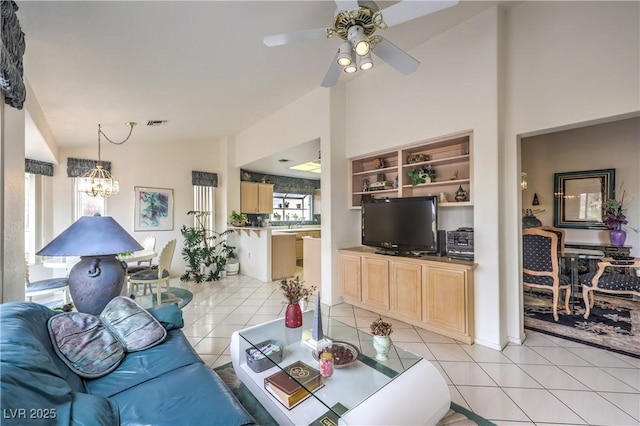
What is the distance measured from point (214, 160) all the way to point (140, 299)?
129 inches

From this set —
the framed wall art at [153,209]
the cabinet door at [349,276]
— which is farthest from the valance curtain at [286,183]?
the cabinet door at [349,276]

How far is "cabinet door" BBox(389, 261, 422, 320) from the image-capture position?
3.11m

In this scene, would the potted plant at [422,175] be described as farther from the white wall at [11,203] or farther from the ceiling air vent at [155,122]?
the ceiling air vent at [155,122]

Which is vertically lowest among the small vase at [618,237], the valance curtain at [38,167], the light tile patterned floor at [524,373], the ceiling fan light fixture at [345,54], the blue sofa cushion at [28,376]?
the light tile patterned floor at [524,373]

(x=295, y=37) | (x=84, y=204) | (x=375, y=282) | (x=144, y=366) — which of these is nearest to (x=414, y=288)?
(x=375, y=282)

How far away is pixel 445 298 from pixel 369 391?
1.73 meters

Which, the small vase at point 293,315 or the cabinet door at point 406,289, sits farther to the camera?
the cabinet door at point 406,289

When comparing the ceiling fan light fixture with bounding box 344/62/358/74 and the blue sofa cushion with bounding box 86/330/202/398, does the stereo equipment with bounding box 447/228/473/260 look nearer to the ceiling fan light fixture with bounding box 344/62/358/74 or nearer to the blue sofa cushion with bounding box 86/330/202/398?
the ceiling fan light fixture with bounding box 344/62/358/74

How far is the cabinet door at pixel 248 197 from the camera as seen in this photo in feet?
20.8

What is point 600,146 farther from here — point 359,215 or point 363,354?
→ point 363,354

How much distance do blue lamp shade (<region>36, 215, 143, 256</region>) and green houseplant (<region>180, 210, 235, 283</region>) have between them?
350 centimetres

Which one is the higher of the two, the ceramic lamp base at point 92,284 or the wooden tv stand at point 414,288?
the ceramic lamp base at point 92,284

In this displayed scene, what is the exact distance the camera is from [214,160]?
6.27m

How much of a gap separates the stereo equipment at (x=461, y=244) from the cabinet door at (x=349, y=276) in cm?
122
